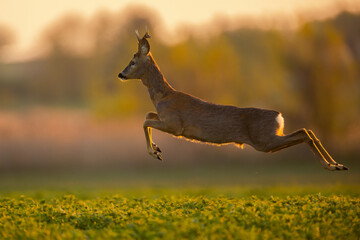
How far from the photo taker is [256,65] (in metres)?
50.4

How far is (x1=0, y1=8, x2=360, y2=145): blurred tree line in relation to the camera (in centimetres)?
2769

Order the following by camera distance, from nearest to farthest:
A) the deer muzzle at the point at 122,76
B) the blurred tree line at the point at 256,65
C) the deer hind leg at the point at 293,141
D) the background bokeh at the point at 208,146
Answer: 1. the deer hind leg at the point at 293,141
2. the deer muzzle at the point at 122,76
3. the background bokeh at the point at 208,146
4. the blurred tree line at the point at 256,65

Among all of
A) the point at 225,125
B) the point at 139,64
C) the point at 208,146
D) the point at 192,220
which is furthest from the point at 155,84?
the point at 208,146

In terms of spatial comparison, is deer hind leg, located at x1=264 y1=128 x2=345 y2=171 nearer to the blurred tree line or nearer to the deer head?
the deer head

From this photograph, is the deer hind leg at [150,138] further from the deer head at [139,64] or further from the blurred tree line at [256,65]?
the blurred tree line at [256,65]

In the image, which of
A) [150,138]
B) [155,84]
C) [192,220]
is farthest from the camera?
[155,84]

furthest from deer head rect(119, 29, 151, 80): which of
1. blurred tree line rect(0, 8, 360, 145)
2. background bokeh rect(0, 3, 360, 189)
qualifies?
blurred tree line rect(0, 8, 360, 145)

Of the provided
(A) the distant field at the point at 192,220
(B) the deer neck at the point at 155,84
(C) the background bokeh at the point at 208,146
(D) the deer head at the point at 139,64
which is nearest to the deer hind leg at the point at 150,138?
(B) the deer neck at the point at 155,84

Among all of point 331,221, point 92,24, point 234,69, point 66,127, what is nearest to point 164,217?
point 331,221

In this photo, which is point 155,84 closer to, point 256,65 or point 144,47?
point 144,47

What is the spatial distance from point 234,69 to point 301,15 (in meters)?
7.57

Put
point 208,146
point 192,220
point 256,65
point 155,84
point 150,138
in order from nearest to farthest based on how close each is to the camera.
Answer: point 192,220, point 150,138, point 155,84, point 208,146, point 256,65

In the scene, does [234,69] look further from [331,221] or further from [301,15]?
[331,221]

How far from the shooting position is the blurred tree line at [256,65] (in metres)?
27.7
